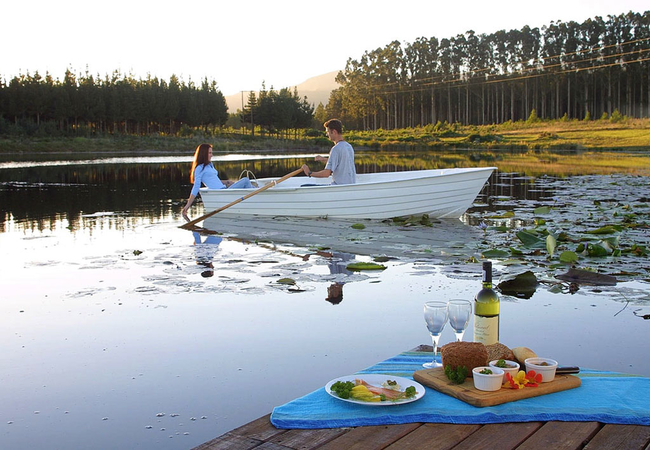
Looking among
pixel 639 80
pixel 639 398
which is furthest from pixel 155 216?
pixel 639 80

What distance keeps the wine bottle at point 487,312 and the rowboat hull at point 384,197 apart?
818 cm

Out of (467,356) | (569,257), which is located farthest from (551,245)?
(467,356)

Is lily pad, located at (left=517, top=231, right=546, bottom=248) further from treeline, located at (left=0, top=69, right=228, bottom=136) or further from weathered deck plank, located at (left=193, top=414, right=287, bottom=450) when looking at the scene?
treeline, located at (left=0, top=69, right=228, bottom=136)

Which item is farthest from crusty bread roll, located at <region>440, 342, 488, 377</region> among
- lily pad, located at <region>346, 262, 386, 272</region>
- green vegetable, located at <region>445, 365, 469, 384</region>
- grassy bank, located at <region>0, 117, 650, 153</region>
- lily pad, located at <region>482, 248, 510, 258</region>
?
grassy bank, located at <region>0, 117, 650, 153</region>

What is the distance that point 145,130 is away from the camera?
7644 cm

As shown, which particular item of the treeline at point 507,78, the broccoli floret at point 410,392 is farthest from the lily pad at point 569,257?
the treeline at point 507,78

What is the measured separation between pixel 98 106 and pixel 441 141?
114 feet

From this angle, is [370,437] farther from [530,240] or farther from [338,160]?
[338,160]

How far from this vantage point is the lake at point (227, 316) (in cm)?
390

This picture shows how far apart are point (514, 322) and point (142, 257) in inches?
202

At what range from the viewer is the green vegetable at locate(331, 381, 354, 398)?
9.91 ft

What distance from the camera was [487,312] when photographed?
3.33 meters

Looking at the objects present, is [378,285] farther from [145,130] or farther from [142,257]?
[145,130]

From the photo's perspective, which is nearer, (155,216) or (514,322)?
(514,322)
